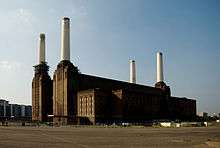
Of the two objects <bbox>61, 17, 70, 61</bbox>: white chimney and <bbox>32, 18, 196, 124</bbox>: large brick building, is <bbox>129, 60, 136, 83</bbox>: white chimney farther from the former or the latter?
<bbox>61, 17, 70, 61</bbox>: white chimney

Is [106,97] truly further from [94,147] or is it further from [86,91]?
[94,147]

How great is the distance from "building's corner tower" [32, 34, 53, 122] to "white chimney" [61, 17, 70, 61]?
14.4m

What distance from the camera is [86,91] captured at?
361 ft

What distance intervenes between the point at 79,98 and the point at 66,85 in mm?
6150

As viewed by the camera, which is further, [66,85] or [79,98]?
[66,85]

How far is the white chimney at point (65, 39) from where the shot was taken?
112 m

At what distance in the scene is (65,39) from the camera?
112 m

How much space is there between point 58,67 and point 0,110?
9297 centimetres

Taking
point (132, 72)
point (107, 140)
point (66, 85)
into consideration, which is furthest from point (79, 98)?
point (107, 140)

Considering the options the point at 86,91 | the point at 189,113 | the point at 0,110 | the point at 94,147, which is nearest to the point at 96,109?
the point at 86,91

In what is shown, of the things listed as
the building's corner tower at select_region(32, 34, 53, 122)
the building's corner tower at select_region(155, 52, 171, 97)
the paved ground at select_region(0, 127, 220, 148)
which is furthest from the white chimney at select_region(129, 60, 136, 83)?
the paved ground at select_region(0, 127, 220, 148)

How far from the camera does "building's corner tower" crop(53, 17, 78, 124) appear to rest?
4422 inches

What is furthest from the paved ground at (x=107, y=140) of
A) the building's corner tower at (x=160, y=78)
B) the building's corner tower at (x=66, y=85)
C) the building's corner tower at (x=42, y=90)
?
the building's corner tower at (x=160, y=78)

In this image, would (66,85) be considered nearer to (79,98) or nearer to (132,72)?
(79,98)
